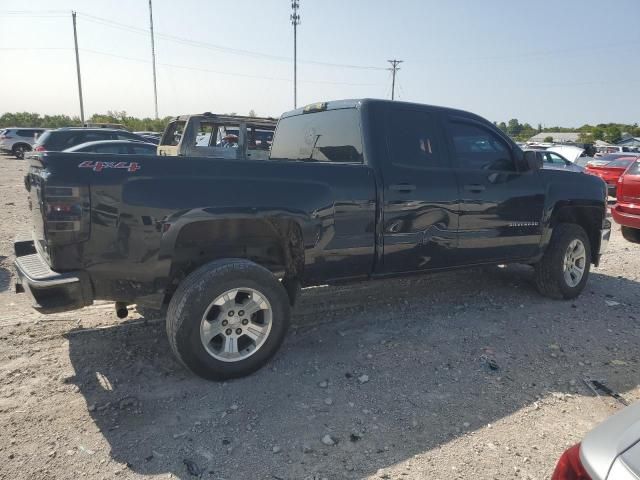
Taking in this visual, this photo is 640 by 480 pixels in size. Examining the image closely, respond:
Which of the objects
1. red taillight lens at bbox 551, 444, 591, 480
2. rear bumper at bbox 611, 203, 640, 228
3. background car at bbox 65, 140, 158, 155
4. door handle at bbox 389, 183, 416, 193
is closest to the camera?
red taillight lens at bbox 551, 444, 591, 480

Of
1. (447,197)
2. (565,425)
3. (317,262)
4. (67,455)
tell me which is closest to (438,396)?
(565,425)

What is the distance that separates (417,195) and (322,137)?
42.2 inches

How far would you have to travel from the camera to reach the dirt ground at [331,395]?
2676 millimetres

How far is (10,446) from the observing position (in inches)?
107

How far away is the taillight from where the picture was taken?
2.90 m

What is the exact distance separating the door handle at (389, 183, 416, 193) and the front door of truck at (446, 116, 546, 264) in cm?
60

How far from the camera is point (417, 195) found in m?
4.16

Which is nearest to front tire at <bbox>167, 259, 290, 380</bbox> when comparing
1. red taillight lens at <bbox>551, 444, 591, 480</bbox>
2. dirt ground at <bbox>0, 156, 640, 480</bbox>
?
dirt ground at <bbox>0, 156, 640, 480</bbox>

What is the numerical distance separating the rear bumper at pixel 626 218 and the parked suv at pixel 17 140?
29.0 metres

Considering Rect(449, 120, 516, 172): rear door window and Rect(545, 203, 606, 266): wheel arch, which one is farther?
Rect(545, 203, 606, 266): wheel arch

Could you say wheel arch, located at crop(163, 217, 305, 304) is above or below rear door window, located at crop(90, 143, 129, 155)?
below

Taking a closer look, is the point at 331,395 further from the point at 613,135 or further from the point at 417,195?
the point at 613,135

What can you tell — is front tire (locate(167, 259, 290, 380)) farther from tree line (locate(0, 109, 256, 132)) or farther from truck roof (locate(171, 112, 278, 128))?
tree line (locate(0, 109, 256, 132))

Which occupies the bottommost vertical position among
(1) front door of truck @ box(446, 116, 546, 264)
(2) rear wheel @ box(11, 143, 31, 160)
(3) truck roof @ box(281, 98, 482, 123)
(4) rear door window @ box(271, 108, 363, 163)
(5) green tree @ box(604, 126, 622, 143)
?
(2) rear wheel @ box(11, 143, 31, 160)
